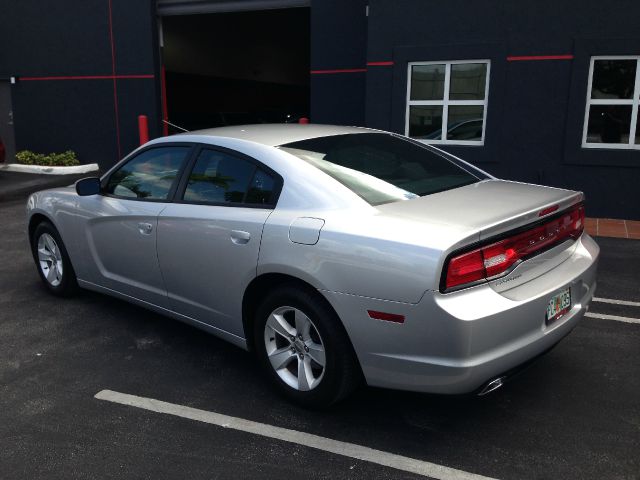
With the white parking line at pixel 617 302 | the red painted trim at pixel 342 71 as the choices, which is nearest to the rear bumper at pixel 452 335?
the white parking line at pixel 617 302

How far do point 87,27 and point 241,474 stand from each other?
1367 cm

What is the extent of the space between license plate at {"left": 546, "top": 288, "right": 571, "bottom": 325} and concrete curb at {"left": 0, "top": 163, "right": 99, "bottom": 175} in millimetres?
12816

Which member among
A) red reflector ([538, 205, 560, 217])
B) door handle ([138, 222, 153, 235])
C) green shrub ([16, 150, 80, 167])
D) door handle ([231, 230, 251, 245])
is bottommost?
green shrub ([16, 150, 80, 167])

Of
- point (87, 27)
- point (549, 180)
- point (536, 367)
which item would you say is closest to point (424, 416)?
point (536, 367)

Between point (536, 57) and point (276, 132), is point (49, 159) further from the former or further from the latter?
point (276, 132)

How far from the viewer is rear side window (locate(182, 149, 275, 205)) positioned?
363 centimetres

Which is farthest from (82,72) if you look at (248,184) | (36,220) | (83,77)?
(248,184)

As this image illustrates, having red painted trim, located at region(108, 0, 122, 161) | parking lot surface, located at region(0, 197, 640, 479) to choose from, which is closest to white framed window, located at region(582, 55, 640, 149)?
parking lot surface, located at region(0, 197, 640, 479)

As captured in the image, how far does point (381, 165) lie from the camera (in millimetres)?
3758

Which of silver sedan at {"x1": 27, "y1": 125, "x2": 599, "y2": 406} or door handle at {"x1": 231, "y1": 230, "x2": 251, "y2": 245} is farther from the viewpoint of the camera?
door handle at {"x1": 231, "y1": 230, "x2": 251, "y2": 245}

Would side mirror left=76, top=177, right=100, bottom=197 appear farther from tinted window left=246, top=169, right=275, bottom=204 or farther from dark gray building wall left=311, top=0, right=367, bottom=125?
dark gray building wall left=311, top=0, right=367, bottom=125

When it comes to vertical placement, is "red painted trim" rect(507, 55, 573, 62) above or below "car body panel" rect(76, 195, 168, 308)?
above

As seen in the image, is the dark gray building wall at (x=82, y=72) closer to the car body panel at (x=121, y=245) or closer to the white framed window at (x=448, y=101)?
the white framed window at (x=448, y=101)

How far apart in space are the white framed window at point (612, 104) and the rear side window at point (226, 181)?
6789 mm
